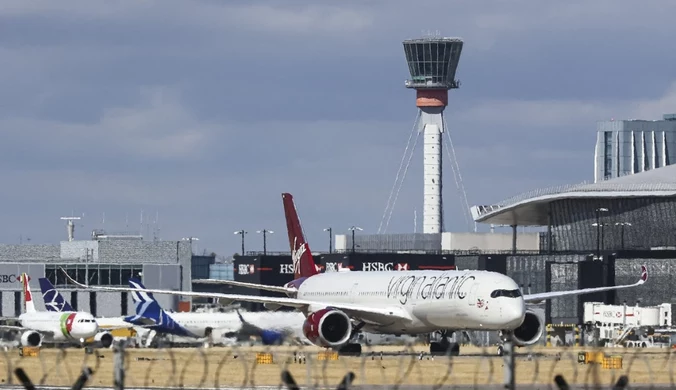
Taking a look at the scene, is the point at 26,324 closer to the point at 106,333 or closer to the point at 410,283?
the point at 106,333

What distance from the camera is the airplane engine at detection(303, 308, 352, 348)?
71.0 m

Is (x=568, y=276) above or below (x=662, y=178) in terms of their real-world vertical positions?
below

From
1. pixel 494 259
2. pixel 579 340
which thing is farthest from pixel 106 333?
pixel 494 259

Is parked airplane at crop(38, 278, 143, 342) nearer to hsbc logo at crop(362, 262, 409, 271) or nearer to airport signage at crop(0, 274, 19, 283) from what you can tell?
airport signage at crop(0, 274, 19, 283)

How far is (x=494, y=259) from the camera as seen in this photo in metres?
179

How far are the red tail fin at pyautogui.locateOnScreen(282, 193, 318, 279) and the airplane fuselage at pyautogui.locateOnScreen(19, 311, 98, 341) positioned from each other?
15593mm

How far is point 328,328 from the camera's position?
7144 centimetres

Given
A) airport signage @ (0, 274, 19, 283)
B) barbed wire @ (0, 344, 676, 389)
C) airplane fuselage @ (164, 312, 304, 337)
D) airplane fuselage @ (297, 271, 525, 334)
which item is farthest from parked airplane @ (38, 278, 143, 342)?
airport signage @ (0, 274, 19, 283)

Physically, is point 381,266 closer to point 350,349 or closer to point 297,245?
point 297,245

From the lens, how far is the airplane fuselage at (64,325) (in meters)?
97.9

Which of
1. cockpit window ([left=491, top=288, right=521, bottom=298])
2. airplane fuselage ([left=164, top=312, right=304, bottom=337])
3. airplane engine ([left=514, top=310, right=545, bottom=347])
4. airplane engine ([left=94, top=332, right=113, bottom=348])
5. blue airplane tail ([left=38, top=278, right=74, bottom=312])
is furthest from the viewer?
blue airplane tail ([left=38, top=278, right=74, bottom=312])

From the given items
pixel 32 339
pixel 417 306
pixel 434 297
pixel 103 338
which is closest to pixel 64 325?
pixel 103 338

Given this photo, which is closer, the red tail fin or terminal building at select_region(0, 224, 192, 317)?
the red tail fin

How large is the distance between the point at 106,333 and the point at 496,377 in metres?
53.6
